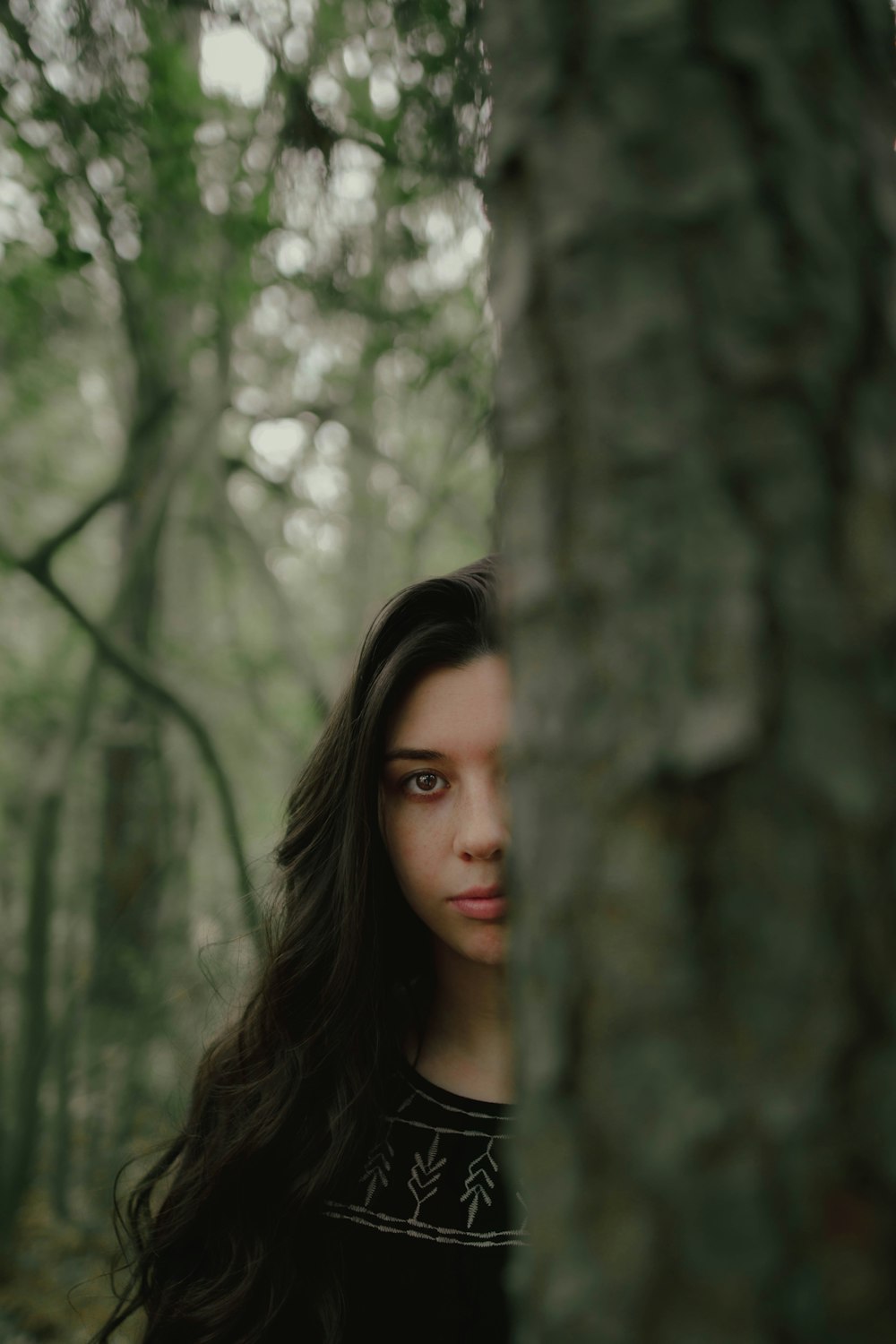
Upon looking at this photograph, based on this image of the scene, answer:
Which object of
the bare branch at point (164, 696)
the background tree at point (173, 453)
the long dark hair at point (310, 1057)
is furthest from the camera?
the bare branch at point (164, 696)

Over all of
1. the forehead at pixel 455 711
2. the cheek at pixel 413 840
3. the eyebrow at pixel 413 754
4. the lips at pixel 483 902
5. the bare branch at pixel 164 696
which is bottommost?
the lips at pixel 483 902

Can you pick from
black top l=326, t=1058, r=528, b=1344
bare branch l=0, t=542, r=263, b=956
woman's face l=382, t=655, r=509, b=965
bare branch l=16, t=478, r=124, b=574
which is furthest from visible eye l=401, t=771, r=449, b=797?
bare branch l=16, t=478, r=124, b=574

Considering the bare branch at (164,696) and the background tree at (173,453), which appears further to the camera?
the bare branch at (164,696)

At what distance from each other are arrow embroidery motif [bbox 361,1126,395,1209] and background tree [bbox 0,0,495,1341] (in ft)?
2.15

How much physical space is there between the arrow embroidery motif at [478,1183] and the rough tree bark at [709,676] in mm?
1262

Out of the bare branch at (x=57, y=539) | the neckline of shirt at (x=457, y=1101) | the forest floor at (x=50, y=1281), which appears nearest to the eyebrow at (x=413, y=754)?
the neckline of shirt at (x=457, y=1101)

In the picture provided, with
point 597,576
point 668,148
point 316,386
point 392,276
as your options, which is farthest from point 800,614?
point 316,386

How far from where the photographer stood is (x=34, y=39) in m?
3.32

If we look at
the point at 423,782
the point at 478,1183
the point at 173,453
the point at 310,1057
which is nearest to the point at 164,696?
the point at 173,453

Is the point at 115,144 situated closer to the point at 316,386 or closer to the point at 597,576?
the point at 316,386

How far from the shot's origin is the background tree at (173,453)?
3.41 metres

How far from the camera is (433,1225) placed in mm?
1741

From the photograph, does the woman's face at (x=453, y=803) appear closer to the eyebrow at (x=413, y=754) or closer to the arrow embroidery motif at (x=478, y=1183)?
the eyebrow at (x=413, y=754)

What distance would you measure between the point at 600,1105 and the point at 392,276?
4.52 meters
